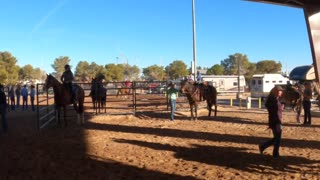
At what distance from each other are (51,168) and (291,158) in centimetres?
546

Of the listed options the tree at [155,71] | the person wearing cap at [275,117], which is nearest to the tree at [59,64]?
the tree at [155,71]

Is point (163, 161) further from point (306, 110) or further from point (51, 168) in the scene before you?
point (306, 110)

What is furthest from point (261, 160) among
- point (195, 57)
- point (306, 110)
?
point (195, 57)

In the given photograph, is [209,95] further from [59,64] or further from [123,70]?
[59,64]

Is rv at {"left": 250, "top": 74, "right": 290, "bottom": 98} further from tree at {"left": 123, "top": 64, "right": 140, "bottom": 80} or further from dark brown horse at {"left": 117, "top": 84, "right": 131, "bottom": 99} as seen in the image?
tree at {"left": 123, "top": 64, "right": 140, "bottom": 80}

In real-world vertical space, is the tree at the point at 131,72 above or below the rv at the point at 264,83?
above

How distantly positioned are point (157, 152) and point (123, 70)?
8145 centimetres

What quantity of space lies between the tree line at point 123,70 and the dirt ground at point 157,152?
2208 inches

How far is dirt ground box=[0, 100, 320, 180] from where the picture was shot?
7.85 metres

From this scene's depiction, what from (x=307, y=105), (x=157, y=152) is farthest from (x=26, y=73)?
(x=157, y=152)

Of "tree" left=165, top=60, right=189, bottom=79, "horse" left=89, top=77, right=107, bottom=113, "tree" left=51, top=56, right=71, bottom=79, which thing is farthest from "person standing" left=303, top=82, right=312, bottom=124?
"tree" left=51, top=56, right=71, bottom=79

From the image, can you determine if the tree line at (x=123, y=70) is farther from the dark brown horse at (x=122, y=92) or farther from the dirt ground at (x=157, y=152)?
the dirt ground at (x=157, y=152)

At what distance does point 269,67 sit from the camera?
99750 mm

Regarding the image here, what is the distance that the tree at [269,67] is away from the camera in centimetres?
9906
